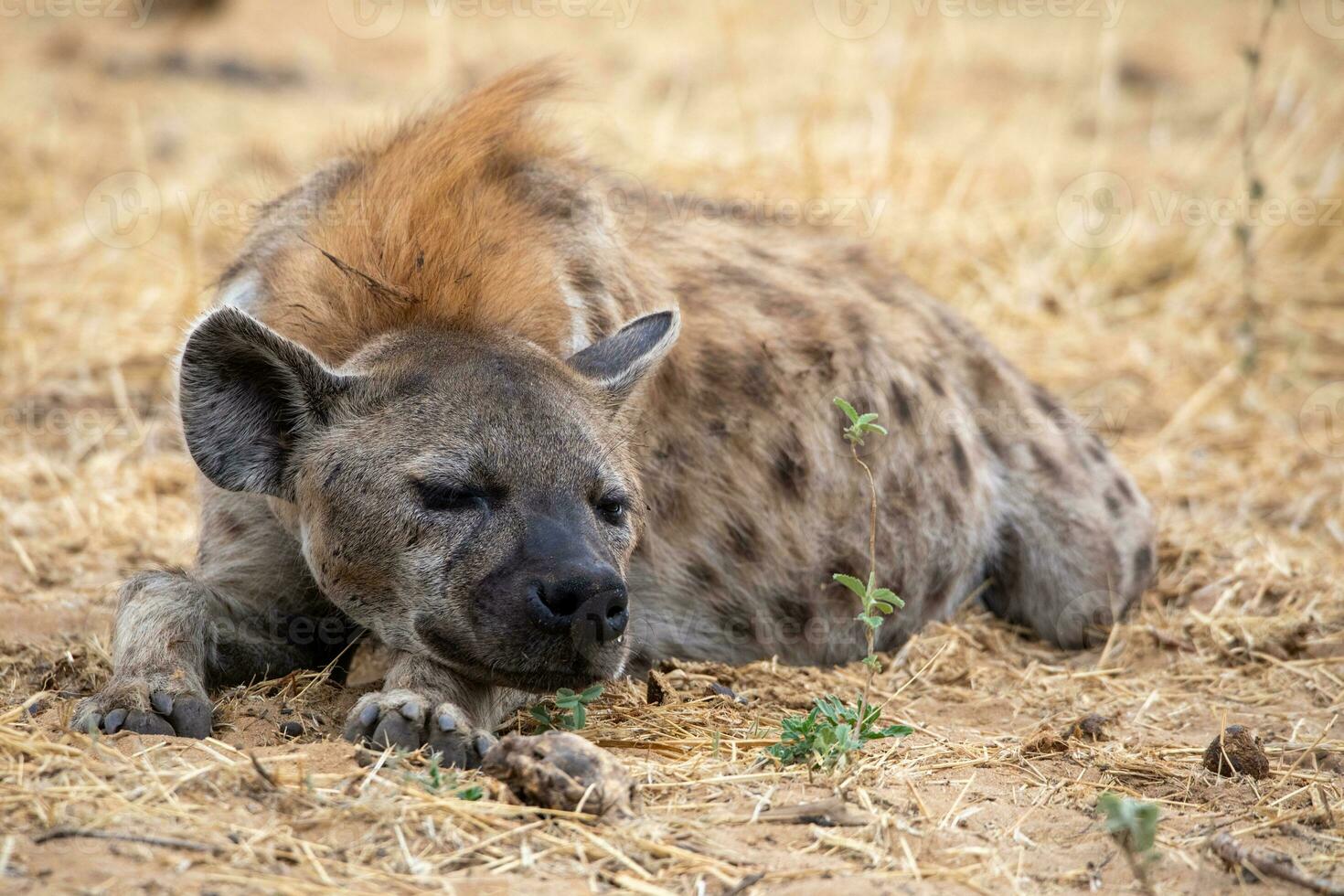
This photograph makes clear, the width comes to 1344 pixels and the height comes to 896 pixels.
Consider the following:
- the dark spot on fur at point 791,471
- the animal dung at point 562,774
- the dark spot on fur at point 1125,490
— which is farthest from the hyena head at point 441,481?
the dark spot on fur at point 1125,490

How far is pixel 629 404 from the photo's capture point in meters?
3.29

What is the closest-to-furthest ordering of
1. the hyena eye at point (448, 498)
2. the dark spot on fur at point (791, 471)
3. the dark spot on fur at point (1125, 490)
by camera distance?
the hyena eye at point (448, 498) < the dark spot on fur at point (791, 471) < the dark spot on fur at point (1125, 490)

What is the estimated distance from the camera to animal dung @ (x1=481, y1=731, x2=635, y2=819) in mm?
2400

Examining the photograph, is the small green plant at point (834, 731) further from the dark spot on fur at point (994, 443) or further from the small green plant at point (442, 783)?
the dark spot on fur at point (994, 443)

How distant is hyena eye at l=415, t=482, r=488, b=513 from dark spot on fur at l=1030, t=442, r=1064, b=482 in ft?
7.89

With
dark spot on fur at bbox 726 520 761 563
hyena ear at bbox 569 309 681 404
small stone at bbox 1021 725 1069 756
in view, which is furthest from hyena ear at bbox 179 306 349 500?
small stone at bbox 1021 725 1069 756

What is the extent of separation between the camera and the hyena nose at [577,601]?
267 centimetres

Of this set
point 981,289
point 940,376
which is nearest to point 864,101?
point 981,289

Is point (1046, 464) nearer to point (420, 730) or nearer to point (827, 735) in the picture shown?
point (827, 735)

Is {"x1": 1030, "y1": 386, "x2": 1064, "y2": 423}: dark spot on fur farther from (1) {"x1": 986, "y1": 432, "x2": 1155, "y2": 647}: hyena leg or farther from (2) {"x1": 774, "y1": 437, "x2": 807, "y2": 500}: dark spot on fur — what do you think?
(2) {"x1": 774, "y1": 437, "x2": 807, "y2": 500}: dark spot on fur

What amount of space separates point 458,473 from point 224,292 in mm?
1056

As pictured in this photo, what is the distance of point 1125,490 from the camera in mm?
4738

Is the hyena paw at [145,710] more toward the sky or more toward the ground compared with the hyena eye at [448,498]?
more toward the ground

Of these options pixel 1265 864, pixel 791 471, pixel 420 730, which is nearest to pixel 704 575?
pixel 791 471
